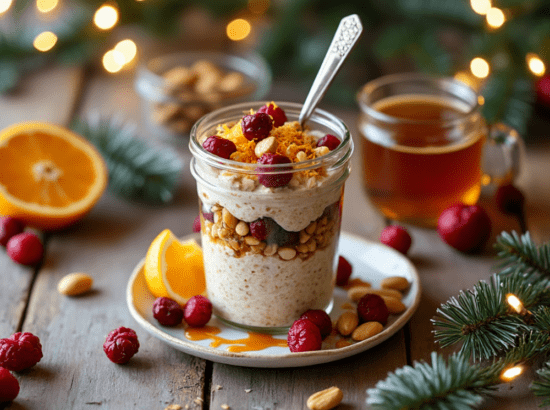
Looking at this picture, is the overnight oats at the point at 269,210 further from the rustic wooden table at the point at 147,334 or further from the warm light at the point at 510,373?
the warm light at the point at 510,373

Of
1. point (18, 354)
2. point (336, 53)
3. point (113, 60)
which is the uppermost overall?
point (336, 53)

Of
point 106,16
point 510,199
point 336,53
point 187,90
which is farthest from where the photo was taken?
point 106,16

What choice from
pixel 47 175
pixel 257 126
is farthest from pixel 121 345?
pixel 47 175

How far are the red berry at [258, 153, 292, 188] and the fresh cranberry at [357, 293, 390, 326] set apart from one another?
0.94 ft

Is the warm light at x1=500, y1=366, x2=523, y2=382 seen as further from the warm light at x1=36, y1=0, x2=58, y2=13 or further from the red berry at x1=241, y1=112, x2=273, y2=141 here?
the warm light at x1=36, y1=0, x2=58, y2=13

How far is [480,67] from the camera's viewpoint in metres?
1.77

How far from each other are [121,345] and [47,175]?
1.85 ft

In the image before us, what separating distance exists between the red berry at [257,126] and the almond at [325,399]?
411 millimetres

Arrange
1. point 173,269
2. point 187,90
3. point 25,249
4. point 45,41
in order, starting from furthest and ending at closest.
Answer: point 45,41
point 187,90
point 25,249
point 173,269

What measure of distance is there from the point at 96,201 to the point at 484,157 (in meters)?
0.98

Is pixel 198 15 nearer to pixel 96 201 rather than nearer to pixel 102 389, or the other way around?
pixel 96 201

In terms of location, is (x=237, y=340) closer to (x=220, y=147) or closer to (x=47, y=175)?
(x=220, y=147)

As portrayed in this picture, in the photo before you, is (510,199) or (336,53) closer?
(336,53)

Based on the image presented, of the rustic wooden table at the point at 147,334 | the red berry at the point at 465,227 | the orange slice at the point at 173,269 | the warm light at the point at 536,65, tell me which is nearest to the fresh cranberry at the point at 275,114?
the orange slice at the point at 173,269
